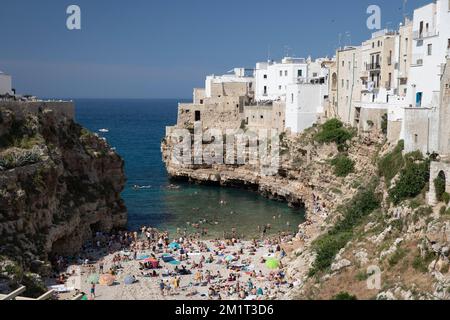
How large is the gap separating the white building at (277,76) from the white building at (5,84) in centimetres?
2877

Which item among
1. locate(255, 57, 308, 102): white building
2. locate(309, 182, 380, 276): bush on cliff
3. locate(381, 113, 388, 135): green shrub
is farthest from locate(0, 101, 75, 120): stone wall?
locate(255, 57, 308, 102): white building

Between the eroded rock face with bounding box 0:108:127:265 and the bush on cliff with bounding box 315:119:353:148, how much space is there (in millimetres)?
16351

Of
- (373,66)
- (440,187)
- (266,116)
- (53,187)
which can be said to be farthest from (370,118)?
(53,187)

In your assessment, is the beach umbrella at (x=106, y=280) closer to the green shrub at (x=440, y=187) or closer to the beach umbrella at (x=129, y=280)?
the beach umbrella at (x=129, y=280)

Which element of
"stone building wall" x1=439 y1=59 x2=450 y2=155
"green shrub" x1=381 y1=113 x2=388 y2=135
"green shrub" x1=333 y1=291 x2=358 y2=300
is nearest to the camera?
"green shrub" x1=333 y1=291 x2=358 y2=300

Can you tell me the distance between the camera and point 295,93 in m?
52.0

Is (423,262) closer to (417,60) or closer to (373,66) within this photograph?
(417,60)

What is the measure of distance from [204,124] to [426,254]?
4345 cm

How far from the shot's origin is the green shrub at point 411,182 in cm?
2461

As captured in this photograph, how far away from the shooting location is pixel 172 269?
1243 inches

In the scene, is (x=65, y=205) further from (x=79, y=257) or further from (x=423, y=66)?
(x=423, y=66)

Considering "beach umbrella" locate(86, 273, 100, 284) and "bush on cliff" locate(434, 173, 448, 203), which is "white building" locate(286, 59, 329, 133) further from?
"bush on cliff" locate(434, 173, 448, 203)

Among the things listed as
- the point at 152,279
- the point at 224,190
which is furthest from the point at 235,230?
the point at 224,190

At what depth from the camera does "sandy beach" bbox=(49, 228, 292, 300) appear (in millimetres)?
27391
